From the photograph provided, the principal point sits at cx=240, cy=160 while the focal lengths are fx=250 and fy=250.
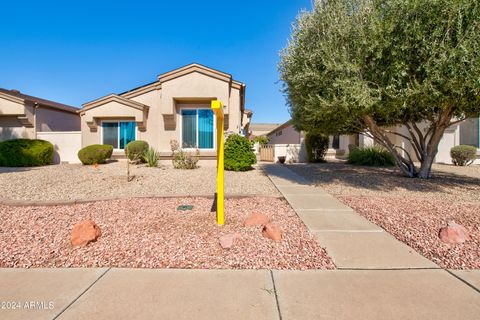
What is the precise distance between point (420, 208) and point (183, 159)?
8910 millimetres

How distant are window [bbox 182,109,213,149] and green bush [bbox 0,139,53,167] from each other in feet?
23.4

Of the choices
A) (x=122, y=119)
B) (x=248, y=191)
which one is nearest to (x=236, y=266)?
(x=248, y=191)

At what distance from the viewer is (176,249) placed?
3.37m

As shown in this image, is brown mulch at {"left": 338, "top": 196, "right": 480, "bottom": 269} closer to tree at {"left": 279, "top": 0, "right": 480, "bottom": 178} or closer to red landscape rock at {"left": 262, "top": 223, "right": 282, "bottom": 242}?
red landscape rock at {"left": 262, "top": 223, "right": 282, "bottom": 242}

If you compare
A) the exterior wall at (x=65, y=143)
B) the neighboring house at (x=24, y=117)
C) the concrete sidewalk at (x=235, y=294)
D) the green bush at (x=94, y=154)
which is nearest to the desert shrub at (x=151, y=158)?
the green bush at (x=94, y=154)

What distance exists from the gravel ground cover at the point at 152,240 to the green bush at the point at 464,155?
15.0 m

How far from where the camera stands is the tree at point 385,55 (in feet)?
17.8

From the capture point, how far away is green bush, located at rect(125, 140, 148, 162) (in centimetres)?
1209

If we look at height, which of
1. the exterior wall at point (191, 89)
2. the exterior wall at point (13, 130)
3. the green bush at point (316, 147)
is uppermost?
the exterior wall at point (191, 89)

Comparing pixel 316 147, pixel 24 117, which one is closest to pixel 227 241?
pixel 316 147

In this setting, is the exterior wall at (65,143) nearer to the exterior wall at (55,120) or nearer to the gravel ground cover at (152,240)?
the exterior wall at (55,120)

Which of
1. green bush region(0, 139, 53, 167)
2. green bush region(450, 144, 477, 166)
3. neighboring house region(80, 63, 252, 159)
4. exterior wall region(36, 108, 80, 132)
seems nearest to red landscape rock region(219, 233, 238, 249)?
neighboring house region(80, 63, 252, 159)

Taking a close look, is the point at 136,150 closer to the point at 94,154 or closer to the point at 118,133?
the point at 94,154

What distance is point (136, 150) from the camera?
40.0 ft
